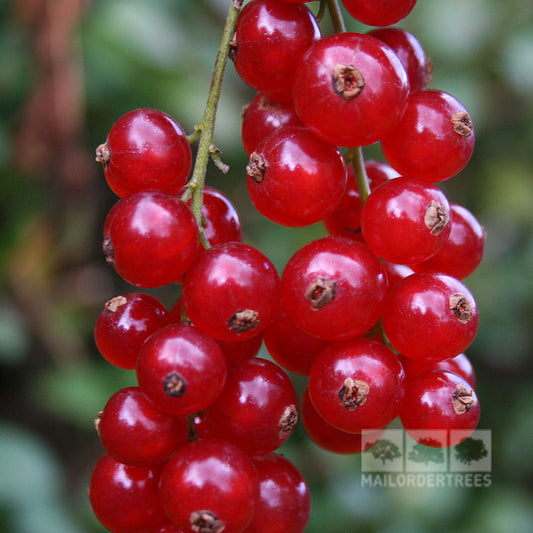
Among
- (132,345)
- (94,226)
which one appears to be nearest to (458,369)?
(132,345)

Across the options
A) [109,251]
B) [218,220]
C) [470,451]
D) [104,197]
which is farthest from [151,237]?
[104,197]

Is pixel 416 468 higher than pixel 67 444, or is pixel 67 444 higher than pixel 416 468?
pixel 416 468

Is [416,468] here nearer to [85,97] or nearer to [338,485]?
[338,485]

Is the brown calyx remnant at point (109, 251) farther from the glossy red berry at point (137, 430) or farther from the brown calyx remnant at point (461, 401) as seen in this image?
the brown calyx remnant at point (461, 401)

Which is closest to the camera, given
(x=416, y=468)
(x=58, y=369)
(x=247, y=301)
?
(x=247, y=301)

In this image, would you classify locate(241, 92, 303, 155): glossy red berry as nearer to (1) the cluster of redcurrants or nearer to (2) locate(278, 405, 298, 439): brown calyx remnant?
(1) the cluster of redcurrants

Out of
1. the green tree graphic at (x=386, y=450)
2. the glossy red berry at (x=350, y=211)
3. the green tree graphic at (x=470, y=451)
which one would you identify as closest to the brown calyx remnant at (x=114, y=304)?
the glossy red berry at (x=350, y=211)

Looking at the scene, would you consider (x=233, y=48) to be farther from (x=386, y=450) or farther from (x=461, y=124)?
(x=386, y=450)
